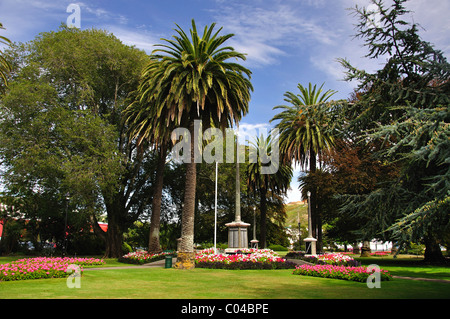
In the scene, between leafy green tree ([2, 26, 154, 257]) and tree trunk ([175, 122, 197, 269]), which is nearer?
tree trunk ([175, 122, 197, 269])

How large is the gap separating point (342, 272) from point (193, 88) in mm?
13061

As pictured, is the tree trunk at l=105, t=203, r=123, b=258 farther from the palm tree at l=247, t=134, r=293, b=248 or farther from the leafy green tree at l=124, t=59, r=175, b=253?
the palm tree at l=247, t=134, r=293, b=248

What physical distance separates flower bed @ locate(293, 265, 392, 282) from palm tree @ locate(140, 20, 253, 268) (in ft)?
23.7

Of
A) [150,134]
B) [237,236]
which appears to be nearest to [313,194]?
[237,236]

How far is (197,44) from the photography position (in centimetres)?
2212

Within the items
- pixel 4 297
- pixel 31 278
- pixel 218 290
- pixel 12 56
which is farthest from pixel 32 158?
pixel 218 290

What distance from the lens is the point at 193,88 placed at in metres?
21.4

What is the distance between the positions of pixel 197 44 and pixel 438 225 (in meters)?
16.6

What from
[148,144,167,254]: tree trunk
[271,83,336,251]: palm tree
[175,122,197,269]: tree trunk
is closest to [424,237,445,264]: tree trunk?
[271,83,336,251]: palm tree

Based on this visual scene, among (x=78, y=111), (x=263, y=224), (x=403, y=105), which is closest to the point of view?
(x=403, y=105)

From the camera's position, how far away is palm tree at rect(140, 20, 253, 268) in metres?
21.4

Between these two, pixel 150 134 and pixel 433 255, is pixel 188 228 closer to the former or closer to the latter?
pixel 150 134

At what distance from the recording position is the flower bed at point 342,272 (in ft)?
47.0
